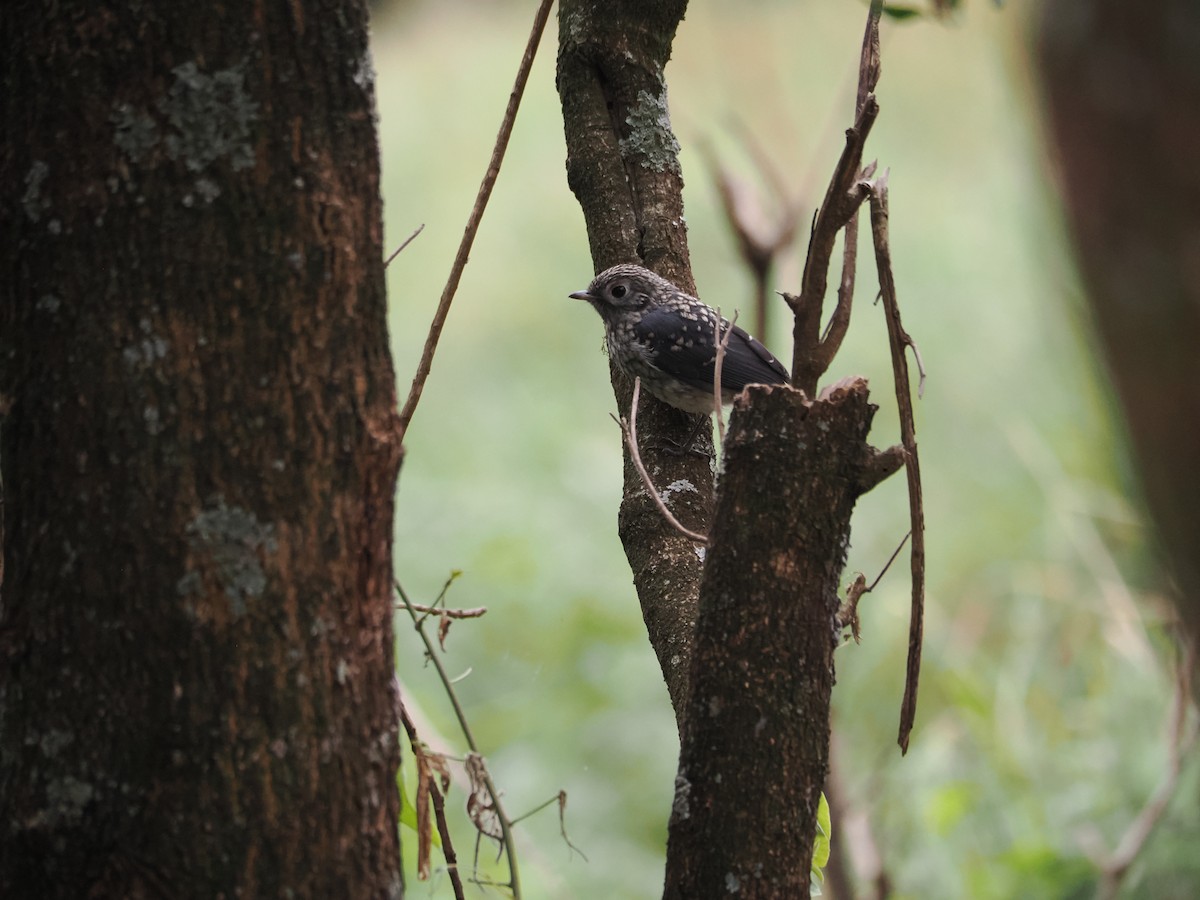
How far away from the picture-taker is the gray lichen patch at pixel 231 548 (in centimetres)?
131

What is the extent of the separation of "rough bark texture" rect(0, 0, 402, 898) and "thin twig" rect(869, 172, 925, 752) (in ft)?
2.47

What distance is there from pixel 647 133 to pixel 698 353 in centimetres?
131

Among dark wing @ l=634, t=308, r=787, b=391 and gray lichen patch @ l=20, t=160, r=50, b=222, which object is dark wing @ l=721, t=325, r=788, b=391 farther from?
gray lichen patch @ l=20, t=160, r=50, b=222

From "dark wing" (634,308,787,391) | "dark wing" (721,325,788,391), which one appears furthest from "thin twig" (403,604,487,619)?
"dark wing" (721,325,788,391)

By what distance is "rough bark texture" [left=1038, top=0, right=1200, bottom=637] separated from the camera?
109 centimetres

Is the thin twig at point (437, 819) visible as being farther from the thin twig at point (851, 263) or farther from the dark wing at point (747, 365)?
the dark wing at point (747, 365)

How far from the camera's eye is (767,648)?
1.56 meters

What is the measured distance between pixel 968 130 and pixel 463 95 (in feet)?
13.8

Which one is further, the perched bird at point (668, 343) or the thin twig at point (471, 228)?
the perched bird at point (668, 343)

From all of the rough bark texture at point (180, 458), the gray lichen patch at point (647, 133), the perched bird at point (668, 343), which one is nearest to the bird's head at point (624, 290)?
the perched bird at point (668, 343)

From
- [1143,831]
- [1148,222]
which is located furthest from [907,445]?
[1143,831]

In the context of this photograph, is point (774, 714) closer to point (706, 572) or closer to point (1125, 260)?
point (706, 572)

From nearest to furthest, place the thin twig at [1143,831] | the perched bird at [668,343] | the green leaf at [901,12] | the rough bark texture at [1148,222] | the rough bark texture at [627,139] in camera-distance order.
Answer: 1. the rough bark texture at [1148,222]
2. the green leaf at [901,12]
3. the rough bark texture at [627,139]
4. the perched bird at [668,343]
5. the thin twig at [1143,831]

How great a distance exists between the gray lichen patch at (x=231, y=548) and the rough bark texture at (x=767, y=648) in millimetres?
595
